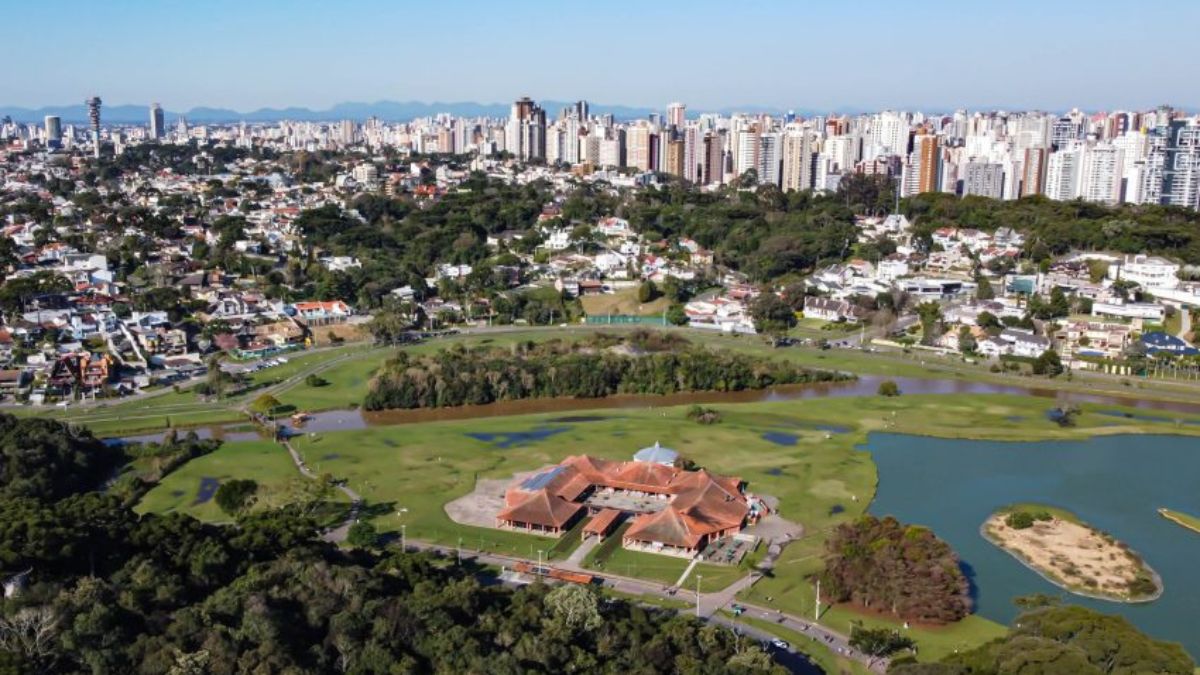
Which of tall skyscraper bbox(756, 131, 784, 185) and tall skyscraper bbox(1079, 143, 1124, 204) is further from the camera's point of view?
tall skyscraper bbox(756, 131, 784, 185)

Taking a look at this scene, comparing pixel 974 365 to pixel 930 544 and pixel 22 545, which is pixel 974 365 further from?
pixel 22 545

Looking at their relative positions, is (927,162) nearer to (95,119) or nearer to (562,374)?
(562,374)

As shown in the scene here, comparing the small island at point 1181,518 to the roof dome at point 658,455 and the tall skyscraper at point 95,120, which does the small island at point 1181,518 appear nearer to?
the roof dome at point 658,455

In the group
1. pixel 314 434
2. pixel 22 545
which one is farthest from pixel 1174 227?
pixel 22 545

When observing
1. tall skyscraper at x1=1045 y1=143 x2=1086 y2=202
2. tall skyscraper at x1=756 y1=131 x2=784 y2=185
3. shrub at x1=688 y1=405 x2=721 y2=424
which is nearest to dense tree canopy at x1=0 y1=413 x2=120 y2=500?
shrub at x1=688 y1=405 x2=721 y2=424

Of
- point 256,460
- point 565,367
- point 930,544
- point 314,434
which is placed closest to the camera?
point 930,544

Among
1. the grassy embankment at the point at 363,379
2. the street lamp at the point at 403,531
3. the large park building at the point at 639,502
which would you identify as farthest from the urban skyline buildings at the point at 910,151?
the street lamp at the point at 403,531

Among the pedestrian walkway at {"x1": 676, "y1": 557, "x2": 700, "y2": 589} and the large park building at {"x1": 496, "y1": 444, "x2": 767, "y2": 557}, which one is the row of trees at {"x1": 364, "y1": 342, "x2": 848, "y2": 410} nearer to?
the large park building at {"x1": 496, "y1": 444, "x2": 767, "y2": 557}
